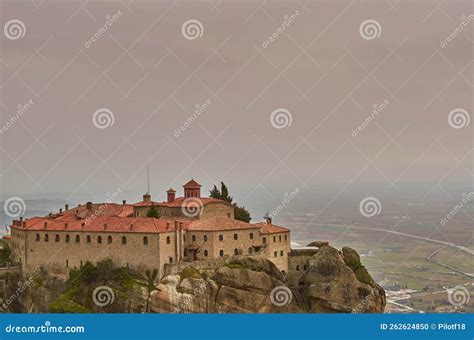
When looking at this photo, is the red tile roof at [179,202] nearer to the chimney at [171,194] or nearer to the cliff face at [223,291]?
the chimney at [171,194]

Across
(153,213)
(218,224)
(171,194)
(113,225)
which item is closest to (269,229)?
(218,224)

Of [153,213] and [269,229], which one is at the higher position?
[153,213]

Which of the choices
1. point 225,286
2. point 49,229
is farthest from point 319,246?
point 49,229

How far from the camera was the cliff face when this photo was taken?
3956 centimetres

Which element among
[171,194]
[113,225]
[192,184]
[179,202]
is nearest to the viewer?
[113,225]

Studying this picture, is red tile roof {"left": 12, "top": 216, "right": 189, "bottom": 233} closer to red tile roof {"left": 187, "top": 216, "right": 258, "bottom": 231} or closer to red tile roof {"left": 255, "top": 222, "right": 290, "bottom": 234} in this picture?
red tile roof {"left": 187, "top": 216, "right": 258, "bottom": 231}

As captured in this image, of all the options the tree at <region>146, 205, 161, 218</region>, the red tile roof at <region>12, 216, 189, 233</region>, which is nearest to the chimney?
the tree at <region>146, 205, 161, 218</region>

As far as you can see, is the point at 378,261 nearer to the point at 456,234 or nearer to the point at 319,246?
the point at 456,234

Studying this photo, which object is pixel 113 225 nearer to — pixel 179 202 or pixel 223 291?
pixel 179 202

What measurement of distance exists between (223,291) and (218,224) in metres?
3.62

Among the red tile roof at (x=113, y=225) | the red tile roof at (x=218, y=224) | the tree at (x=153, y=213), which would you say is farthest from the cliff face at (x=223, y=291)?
the tree at (x=153, y=213)

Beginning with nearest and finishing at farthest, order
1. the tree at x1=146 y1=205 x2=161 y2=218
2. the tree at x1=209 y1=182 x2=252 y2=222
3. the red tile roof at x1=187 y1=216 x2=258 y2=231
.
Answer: the red tile roof at x1=187 y1=216 x2=258 y2=231 → the tree at x1=146 y1=205 x2=161 y2=218 → the tree at x1=209 y1=182 x2=252 y2=222

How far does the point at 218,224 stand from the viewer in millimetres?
42500

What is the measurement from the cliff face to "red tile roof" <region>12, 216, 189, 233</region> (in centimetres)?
203
